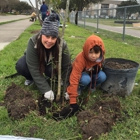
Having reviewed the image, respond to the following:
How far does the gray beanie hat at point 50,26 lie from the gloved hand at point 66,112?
869 mm

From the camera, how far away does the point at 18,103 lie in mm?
2359

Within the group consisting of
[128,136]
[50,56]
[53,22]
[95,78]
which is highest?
[53,22]

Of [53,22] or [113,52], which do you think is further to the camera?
[113,52]

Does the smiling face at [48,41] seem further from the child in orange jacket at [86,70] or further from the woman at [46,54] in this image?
the child in orange jacket at [86,70]

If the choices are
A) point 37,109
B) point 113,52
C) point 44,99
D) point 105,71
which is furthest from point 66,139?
point 113,52

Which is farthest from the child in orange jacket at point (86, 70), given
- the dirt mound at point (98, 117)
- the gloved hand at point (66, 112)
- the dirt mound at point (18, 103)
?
the dirt mound at point (18, 103)

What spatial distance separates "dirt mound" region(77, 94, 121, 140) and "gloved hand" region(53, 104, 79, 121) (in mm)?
143

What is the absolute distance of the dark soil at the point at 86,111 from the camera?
1.97 metres

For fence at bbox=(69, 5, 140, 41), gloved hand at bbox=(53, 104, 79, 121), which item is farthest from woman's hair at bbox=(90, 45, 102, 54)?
fence at bbox=(69, 5, 140, 41)

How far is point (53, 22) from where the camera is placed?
2.17m

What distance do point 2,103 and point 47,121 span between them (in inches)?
29.3

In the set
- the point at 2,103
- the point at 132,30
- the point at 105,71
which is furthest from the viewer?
the point at 132,30

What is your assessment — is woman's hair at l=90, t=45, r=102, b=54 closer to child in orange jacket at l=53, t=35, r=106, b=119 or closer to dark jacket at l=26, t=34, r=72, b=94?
child in orange jacket at l=53, t=35, r=106, b=119

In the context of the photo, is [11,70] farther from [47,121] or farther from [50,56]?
[47,121]
